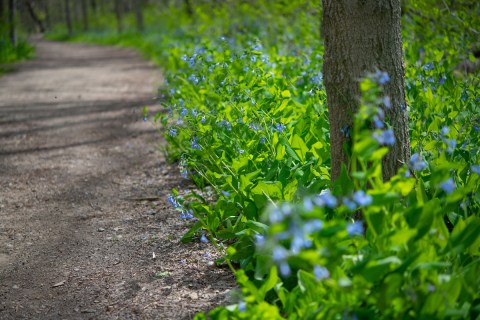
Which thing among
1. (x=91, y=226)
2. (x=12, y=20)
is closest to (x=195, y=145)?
(x=91, y=226)

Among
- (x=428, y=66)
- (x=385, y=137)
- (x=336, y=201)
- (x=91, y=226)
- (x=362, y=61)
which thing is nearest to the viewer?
(x=385, y=137)

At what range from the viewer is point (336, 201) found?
2.20 meters

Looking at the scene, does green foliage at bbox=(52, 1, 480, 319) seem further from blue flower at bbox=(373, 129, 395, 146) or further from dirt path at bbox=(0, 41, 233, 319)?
dirt path at bbox=(0, 41, 233, 319)

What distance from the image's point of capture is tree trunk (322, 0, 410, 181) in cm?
252

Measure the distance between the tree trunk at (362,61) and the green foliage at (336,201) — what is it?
0.25ft

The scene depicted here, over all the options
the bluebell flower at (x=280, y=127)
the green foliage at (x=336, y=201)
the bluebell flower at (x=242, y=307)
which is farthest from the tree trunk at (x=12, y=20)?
the bluebell flower at (x=242, y=307)

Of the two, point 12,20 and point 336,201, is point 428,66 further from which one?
point 12,20

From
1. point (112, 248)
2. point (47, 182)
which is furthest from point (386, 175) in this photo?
point (47, 182)

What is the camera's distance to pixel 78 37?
26.7 meters

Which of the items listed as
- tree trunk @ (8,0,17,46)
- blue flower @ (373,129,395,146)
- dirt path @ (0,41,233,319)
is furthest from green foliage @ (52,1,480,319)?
tree trunk @ (8,0,17,46)

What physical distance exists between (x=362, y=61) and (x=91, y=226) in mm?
1861

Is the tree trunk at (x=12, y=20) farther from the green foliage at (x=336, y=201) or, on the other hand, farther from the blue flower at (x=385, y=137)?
the blue flower at (x=385, y=137)

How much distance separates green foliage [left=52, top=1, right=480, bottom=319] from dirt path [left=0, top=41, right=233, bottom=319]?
241 mm

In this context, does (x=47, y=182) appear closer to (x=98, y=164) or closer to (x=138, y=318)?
(x=98, y=164)
